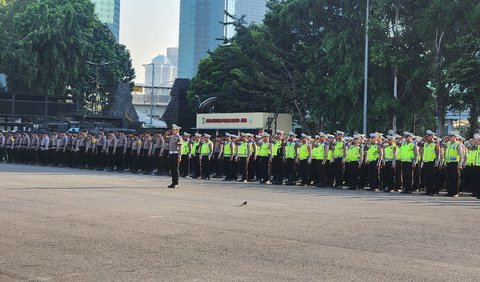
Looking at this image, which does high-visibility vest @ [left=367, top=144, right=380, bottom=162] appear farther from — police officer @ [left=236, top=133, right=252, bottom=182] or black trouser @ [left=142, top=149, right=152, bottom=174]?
black trouser @ [left=142, top=149, right=152, bottom=174]

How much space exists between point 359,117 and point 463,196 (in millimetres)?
19999

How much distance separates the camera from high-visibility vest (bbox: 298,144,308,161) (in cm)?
2458

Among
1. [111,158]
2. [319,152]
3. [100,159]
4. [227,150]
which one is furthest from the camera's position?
[100,159]

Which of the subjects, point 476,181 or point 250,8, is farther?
point 250,8

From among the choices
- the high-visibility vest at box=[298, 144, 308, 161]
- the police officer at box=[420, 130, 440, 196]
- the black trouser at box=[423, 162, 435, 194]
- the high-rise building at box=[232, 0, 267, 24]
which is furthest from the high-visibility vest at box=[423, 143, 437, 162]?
the high-rise building at box=[232, 0, 267, 24]

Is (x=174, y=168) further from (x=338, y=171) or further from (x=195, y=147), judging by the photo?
(x=195, y=147)

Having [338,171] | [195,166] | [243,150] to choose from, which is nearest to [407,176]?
[338,171]

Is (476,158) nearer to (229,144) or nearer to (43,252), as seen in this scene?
(229,144)

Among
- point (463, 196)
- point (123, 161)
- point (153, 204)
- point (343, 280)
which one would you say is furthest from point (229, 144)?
point (343, 280)

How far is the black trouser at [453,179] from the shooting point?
20.4m

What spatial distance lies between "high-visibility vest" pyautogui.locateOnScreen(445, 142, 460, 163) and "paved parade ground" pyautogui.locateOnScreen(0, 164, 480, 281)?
4402 mm

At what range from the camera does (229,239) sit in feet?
32.4

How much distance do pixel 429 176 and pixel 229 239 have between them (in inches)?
509

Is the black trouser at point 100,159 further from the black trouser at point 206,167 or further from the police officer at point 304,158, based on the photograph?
the police officer at point 304,158
